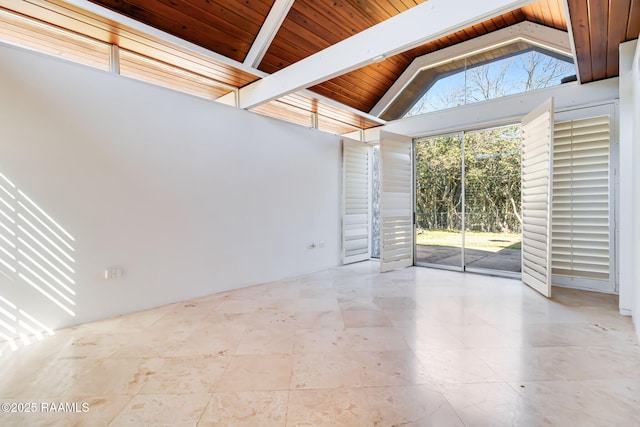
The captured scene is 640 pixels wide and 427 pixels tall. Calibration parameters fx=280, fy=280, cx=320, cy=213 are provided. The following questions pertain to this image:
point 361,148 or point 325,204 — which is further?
point 361,148

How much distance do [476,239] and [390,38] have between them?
143 inches

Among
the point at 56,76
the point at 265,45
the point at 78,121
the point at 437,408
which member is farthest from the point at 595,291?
the point at 56,76

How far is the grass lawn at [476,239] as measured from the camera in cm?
448

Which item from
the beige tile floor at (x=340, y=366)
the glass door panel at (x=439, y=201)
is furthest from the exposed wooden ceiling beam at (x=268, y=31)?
the glass door panel at (x=439, y=201)

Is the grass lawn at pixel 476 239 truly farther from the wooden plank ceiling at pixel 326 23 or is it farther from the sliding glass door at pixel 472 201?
the wooden plank ceiling at pixel 326 23

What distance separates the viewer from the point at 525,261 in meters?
3.98

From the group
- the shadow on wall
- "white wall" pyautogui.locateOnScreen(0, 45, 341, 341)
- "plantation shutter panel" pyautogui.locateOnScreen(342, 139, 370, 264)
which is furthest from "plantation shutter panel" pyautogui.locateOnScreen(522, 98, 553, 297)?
the shadow on wall

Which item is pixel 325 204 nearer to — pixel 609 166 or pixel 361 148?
pixel 361 148

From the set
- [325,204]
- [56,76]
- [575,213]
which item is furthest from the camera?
[325,204]

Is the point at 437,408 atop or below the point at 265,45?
below

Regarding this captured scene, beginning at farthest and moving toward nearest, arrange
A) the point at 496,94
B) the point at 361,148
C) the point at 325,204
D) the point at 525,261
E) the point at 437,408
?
1. the point at 361,148
2. the point at 325,204
3. the point at 496,94
4. the point at 525,261
5. the point at 437,408

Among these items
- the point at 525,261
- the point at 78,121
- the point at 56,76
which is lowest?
the point at 525,261

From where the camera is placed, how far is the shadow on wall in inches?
89.4

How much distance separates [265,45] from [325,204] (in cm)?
257
